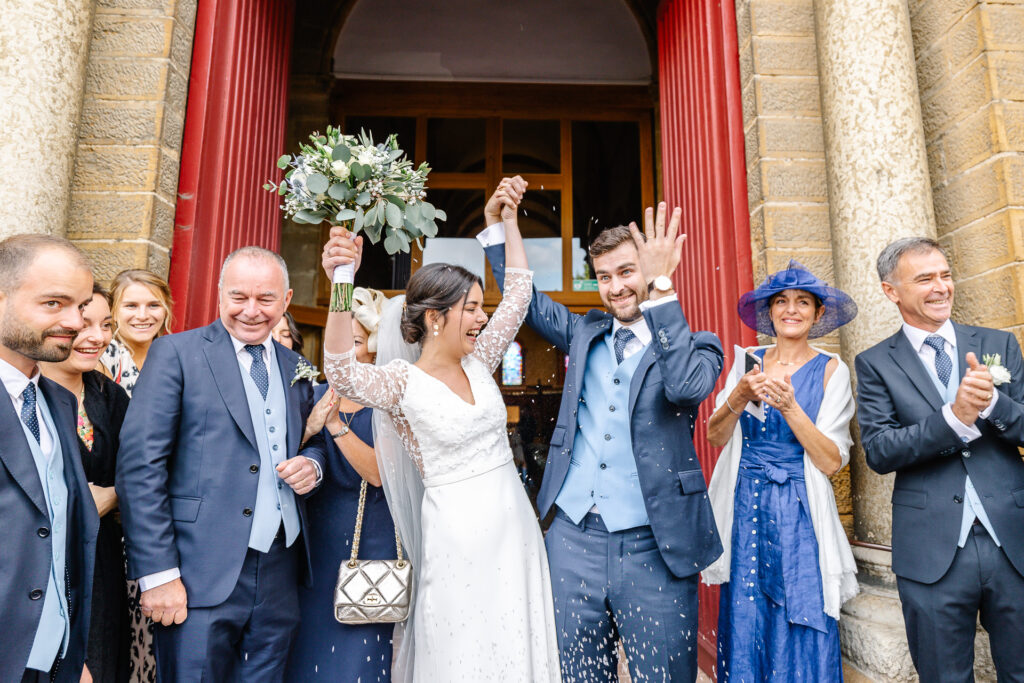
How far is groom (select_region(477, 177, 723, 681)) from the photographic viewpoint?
2152 mm

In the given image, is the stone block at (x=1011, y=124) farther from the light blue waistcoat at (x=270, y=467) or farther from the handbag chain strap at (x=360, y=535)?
the light blue waistcoat at (x=270, y=467)

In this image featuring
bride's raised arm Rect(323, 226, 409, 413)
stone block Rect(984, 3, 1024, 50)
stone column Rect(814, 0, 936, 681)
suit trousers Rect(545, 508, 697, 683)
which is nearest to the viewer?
bride's raised arm Rect(323, 226, 409, 413)

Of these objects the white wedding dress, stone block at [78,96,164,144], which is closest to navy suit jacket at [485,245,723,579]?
the white wedding dress

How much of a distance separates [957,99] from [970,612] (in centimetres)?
252

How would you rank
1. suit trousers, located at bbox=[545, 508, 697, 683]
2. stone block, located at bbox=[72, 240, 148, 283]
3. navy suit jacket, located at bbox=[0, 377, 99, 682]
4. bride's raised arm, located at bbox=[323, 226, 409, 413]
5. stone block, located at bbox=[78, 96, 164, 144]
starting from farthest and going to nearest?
stone block, located at bbox=[78, 96, 164, 144], stone block, located at bbox=[72, 240, 148, 283], suit trousers, located at bbox=[545, 508, 697, 683], bride's raised arm, located at bbox=[323, 226, 409, 413], navy suit jacket, located at bbox=[0, 377, 99, 682]

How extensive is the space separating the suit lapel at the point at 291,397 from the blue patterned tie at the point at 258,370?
0.07 metres

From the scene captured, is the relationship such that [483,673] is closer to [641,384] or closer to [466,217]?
[641,384]

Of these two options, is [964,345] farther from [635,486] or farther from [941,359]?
[635,486]

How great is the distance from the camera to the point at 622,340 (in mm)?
2457

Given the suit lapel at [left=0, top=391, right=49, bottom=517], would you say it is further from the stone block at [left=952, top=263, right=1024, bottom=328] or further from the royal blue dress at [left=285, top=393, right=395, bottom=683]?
the stone block at [left=952, top=263, right=1024, bottom=328]

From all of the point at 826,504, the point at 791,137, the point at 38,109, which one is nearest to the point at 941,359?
the point at 826,504

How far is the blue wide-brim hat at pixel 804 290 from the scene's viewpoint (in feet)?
8.73

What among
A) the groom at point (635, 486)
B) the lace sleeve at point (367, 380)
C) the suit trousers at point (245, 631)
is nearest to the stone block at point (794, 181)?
the groom at point (635, 486)

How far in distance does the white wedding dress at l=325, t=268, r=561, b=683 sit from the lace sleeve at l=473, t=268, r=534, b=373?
0.77ft
